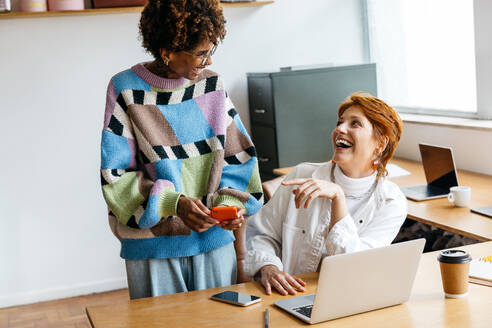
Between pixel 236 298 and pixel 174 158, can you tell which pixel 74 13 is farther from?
pixel 236 298

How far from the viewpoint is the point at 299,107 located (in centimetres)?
390

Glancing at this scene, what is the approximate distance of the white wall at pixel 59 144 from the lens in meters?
3.75

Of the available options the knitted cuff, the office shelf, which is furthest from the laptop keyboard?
the office shelf

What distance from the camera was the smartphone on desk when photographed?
1.65m

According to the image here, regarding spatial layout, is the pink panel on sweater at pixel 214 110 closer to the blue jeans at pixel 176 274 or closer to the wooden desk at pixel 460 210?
the blue jeans at pixel 176 274

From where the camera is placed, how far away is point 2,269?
3.86m

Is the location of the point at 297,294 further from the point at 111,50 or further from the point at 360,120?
the point at 111,50

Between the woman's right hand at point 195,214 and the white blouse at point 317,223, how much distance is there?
32 cm

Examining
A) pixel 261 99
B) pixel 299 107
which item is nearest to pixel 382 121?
pixel 299 107

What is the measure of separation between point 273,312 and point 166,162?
51 centimetres

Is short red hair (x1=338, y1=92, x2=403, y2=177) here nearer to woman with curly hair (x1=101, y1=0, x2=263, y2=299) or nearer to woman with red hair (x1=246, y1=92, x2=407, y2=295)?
woman with red hair (x1=246, y1=92, x2=407, y2=295)

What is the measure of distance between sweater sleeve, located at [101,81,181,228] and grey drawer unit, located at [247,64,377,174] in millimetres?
2093

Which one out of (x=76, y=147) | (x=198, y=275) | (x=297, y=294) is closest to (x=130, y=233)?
(x=198, y=275)

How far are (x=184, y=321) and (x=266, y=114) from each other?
2504 millimetres
